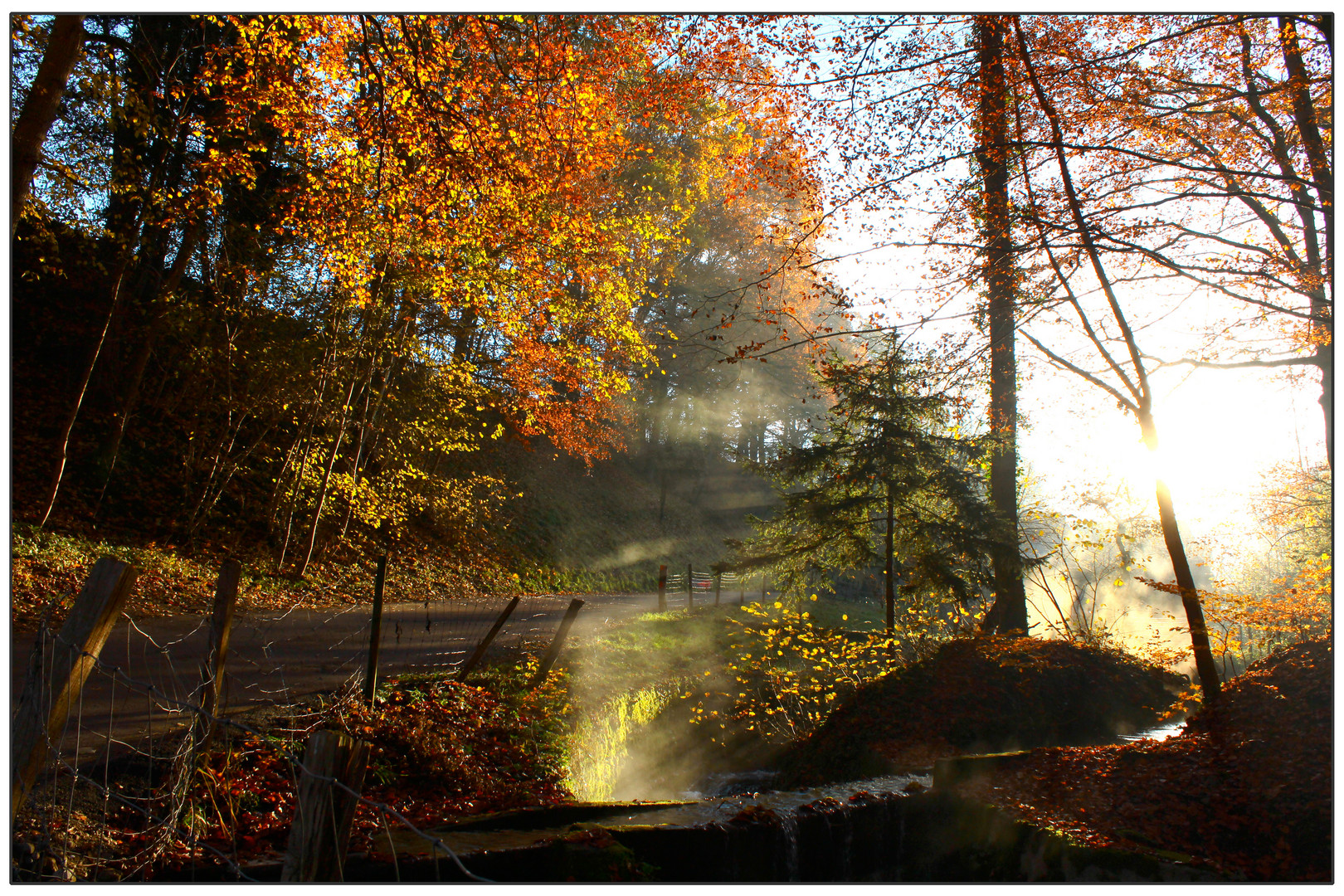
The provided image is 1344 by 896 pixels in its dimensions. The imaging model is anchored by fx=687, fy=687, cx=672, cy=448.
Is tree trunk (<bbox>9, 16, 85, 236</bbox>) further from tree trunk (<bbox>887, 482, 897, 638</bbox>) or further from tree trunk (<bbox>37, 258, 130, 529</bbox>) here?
tree trunk (<bbox>887, 482, 897, 638</bbox>)

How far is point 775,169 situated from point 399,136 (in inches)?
181

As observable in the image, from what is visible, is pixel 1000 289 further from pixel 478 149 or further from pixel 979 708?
pixel 478 149

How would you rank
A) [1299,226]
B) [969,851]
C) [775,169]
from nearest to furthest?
[969,851] < [1299,226] < [775,169]

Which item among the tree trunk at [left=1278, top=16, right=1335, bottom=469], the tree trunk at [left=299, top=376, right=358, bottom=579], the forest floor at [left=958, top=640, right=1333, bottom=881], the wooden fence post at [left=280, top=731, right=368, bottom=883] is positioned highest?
the tree trunk at [left=1278, top=16, right=1335, bottom=469]

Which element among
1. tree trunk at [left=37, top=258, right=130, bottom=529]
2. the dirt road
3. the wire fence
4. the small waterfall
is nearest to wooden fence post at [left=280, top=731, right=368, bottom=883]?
the wire fence

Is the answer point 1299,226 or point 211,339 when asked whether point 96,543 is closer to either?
point 211,339

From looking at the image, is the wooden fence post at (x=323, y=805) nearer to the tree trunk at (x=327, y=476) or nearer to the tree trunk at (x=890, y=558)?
the tree trunk at (x=890, y=558)

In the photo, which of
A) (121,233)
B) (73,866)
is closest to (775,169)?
(73,866)

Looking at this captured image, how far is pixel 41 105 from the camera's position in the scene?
6426 mm

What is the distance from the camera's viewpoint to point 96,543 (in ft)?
32.6

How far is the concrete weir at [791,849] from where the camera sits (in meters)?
4.05

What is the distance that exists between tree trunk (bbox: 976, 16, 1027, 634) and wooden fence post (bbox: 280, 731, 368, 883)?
599cm

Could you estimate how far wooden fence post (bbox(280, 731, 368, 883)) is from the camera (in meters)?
2.27

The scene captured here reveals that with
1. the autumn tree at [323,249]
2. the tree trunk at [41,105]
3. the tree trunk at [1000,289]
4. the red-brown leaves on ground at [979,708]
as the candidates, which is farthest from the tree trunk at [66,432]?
the tree trunk at [1000,289]
